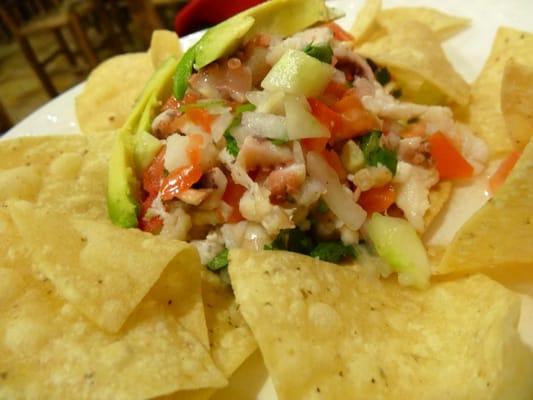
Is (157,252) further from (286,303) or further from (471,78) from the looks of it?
(471,78)

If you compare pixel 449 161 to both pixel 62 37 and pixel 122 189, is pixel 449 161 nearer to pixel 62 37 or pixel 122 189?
pixel 122 189

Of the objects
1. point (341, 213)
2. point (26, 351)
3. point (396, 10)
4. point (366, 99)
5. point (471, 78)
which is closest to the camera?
point (26, 351)

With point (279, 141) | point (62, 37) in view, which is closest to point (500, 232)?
point (279, 141)

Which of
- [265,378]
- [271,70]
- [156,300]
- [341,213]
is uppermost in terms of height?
[271,70]

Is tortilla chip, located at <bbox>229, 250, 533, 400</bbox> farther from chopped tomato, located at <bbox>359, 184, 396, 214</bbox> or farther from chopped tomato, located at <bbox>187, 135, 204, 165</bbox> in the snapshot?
chopped tomato, located at <bbox>187, 135, 204, 165</bbox>

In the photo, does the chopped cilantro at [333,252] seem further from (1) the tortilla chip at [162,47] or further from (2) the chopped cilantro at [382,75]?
(1) the tortilla chip at [162,47]

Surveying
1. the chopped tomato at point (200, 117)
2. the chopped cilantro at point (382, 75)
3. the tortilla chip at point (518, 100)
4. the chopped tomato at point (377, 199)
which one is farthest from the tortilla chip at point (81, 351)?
the chopped cilantro at point (382, 75)

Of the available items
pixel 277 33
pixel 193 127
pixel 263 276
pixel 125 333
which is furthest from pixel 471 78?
pixel 125 333
